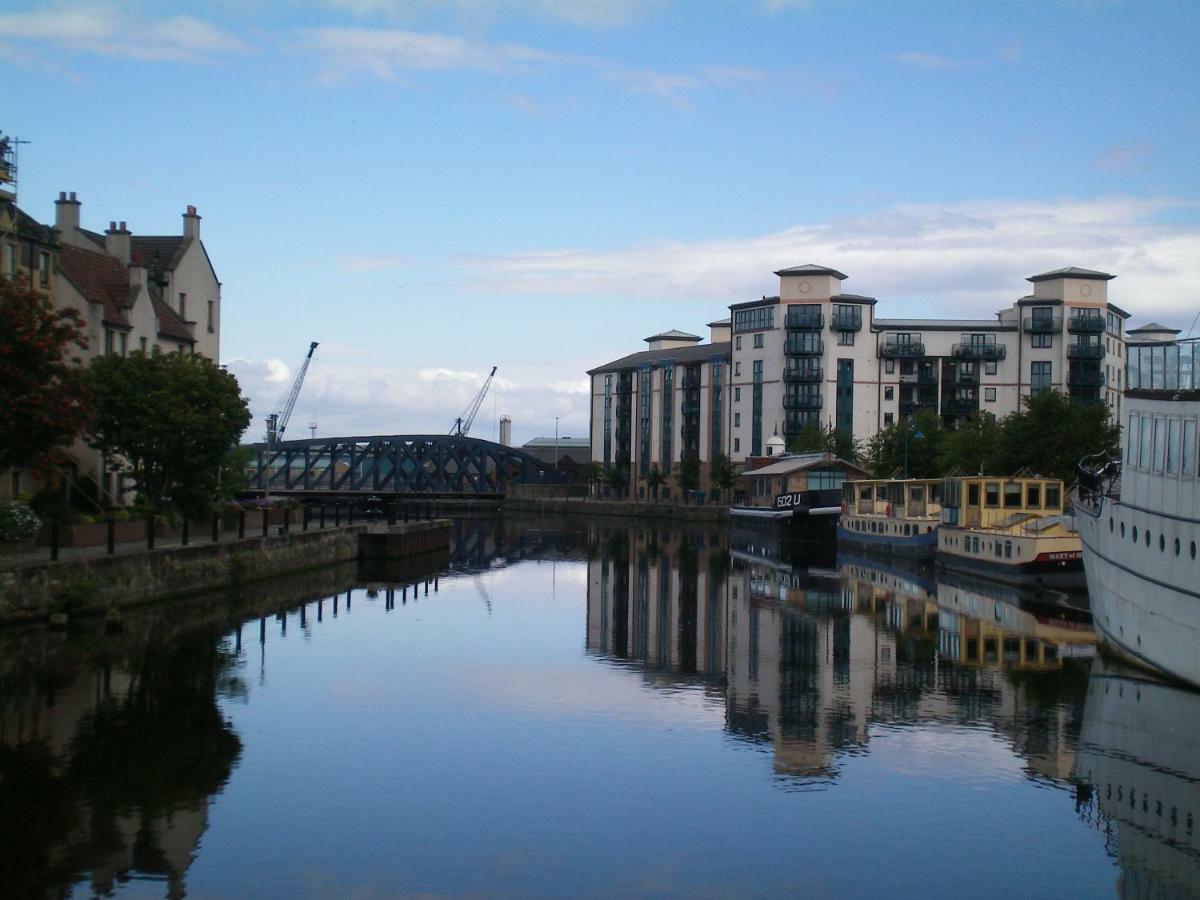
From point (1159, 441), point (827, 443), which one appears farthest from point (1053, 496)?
point (827, 443)

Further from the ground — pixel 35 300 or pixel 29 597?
pixel 35 300

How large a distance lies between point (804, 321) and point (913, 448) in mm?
23468

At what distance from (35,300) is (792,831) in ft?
76.8

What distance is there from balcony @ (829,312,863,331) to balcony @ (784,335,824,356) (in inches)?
68.2

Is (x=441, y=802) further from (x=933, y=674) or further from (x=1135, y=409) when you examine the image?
(x=1135, y=409)

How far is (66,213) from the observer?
55562mm

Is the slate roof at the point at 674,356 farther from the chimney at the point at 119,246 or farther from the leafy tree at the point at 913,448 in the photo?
the chimney at the point at 119,246

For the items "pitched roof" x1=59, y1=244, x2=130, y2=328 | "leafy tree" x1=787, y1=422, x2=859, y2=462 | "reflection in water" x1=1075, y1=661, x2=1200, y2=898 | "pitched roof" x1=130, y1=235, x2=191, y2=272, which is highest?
"pitched roof" x1=130, y1=235, x2=191, y2=272

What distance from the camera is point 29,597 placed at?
29.7 metres

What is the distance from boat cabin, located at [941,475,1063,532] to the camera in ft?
180

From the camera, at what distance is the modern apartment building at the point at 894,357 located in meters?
108

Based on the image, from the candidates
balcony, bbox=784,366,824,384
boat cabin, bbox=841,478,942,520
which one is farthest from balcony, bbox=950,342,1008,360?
boat cabin, bbox=841,478,942,520

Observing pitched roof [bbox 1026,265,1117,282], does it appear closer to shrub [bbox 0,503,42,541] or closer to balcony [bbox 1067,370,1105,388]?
balcony [bbox 1067,370,1105,388]

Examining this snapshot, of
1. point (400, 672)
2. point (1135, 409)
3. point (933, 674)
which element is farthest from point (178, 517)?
point (1135, 409)
